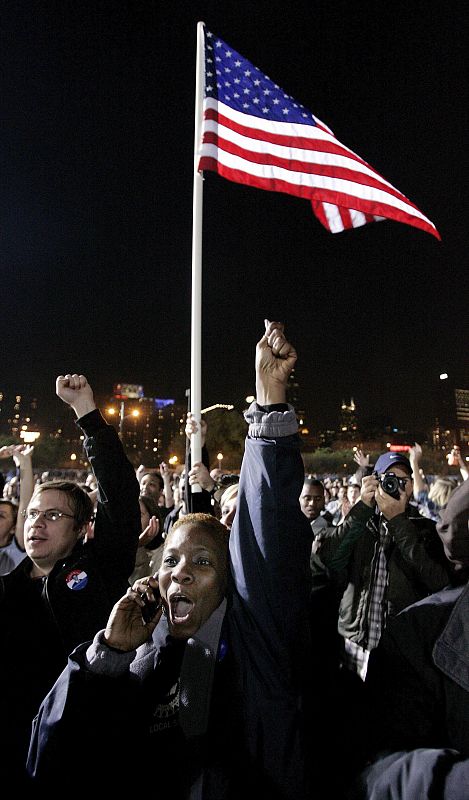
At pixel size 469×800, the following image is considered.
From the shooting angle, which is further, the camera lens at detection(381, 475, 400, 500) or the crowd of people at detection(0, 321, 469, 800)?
the camera lens at detection(381, 475, 400, 500)

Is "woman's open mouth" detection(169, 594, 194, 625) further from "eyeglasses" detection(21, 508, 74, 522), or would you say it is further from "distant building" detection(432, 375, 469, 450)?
"distant building" detection(432, 375, 469, 450)

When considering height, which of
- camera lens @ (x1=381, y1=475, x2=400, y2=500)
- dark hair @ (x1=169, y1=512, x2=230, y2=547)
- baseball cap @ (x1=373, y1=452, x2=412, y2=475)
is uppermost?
baseball cap @ (x1=373, y1=452, x2=412, y2=475)

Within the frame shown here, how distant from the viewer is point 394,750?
188 cm

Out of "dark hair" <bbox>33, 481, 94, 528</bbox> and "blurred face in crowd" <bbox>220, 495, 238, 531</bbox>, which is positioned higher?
"dark hair" <bbox>33, 481, 94, 528</bbox>

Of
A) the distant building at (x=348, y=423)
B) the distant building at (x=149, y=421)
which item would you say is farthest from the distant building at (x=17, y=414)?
the distant building at (x=348, y=423)

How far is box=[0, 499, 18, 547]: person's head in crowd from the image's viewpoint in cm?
510

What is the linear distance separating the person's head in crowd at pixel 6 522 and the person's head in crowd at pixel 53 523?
2155 mm

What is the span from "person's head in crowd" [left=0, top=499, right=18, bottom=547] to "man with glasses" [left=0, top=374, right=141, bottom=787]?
7.07 feet

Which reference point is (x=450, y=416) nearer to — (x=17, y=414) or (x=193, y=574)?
(x=17, y=414)

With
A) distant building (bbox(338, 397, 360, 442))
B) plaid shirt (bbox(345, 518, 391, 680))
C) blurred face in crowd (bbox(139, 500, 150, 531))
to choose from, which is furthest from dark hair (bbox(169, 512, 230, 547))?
distant building (bbox(338, 397, 360, 442))

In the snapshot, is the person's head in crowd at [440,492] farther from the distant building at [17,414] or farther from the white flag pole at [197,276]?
the distant building at [17,414]

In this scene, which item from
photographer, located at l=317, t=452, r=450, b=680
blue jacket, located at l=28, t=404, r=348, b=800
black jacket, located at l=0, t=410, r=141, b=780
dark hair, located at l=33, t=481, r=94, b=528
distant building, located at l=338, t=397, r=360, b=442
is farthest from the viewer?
distant building, located at l=338, t=397, r=360, b=442

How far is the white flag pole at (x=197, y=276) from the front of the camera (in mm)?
4539

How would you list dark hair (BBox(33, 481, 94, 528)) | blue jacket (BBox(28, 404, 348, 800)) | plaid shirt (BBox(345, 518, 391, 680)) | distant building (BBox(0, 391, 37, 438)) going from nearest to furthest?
blue jacket (BBox(28, 404, 348, 800))
dark hair (BBox(33, 481, 94, 528))
plaid shirt (BBox(345, 518, 391, 680))
distant building (BBox(0, 391, 37, 438))
